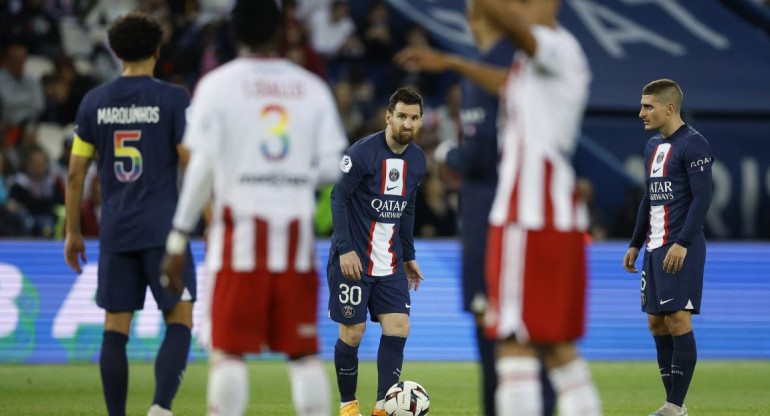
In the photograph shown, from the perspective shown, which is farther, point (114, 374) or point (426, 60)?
point (114, 374)

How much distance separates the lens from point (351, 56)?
19.1m

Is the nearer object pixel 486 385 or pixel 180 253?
pixel 180 253

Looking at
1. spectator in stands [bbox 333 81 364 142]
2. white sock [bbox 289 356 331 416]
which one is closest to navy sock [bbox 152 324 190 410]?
white sock [bbox 289 356 331 416]

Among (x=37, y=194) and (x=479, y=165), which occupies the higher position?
(x=479, y=165)

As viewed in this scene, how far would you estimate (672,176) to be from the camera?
8.93 m

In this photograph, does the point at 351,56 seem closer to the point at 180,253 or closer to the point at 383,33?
the point at 383,33

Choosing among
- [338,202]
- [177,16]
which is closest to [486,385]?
[338,202]

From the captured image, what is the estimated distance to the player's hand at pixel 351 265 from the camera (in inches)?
340

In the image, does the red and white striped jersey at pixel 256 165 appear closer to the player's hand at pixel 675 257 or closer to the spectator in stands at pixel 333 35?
the player's hand at pixel 675 257

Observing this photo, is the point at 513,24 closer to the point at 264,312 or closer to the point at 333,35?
the point at 264,312

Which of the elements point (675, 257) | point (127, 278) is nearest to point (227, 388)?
point (127, 278)

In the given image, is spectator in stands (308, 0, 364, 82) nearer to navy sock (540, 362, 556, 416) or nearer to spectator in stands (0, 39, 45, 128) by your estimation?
spectator in stands (0, 39, 45, 128)

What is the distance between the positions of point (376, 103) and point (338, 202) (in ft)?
31.2

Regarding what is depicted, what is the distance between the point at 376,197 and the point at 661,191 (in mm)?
2030
